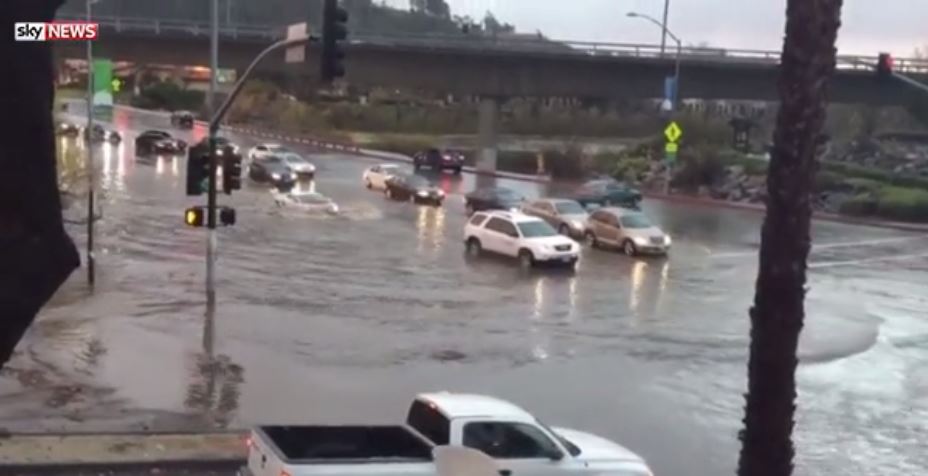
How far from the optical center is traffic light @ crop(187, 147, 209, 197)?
28.3 meters

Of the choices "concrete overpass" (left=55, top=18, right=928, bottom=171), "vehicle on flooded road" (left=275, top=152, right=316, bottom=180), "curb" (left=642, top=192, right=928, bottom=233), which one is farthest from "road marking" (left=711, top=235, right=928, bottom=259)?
"vehicle on flooded road" (left=275, top=152, right=316, bottom=180)

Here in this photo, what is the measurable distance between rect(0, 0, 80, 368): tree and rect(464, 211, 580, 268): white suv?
117 feet

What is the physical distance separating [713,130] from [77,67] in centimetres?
6313

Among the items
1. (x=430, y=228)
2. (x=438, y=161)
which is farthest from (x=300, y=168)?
(x=430, y=228)

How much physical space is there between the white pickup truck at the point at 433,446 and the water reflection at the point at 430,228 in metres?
29.1

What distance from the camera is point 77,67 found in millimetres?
125875

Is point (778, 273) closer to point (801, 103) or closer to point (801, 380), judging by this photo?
point (801, 103)

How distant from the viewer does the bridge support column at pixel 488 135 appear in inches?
3396

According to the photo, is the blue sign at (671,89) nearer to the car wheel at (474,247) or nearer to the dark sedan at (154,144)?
the dark sedan at (154,144)

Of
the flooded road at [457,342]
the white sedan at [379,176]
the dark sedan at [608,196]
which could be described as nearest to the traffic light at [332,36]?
the flooded road at [457,342]

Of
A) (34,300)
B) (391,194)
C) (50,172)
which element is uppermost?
(50,172)

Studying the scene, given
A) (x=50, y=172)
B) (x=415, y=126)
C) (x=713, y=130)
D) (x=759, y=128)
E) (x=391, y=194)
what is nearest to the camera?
(x=50, y=172)

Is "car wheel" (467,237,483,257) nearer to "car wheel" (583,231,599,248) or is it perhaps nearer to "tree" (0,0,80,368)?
"car wheel" (583,231,599,248)

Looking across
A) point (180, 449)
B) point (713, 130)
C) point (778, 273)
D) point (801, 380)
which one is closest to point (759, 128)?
point (713, 130)
